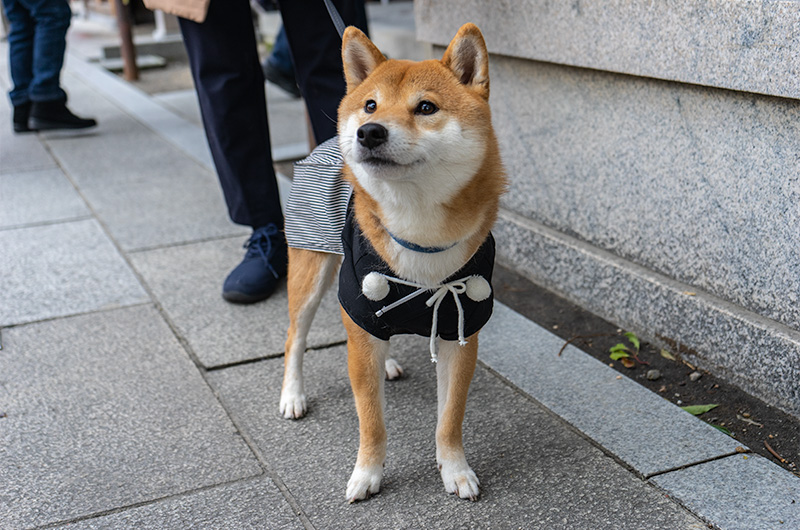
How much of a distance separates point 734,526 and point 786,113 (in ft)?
4.42

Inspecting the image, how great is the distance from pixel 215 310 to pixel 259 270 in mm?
270

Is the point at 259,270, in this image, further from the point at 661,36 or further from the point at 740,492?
the point at 740,492

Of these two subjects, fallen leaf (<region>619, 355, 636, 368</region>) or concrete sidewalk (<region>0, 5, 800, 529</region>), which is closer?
concrete sidewalk (<region>0, 5, 800, 529</region>)

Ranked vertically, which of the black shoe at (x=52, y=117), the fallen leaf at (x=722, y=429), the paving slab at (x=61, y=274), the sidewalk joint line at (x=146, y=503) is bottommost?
the black shoe at (x=52, y=117)

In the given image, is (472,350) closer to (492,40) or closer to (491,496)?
(491,496)

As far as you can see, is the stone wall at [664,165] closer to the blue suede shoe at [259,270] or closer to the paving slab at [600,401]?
the paving slab at [600,401]

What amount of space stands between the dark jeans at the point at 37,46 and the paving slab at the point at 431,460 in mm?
4570

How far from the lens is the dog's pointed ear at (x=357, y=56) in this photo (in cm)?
215

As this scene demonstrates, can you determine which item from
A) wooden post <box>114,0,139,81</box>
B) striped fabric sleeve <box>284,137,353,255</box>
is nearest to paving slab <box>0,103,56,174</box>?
wooden post <box>114,0,139,81</box>

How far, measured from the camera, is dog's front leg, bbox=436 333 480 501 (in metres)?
2.26

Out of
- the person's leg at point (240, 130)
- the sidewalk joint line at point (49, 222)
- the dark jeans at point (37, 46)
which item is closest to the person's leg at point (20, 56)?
the dark jeans at point (37, 46)

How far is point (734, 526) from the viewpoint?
6.86 feet

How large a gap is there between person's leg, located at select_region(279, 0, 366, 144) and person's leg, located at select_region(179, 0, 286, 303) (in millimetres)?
249

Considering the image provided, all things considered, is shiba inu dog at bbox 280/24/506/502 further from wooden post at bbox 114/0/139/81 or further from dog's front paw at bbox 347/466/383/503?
wooden post at bbox 114/0/139/81
